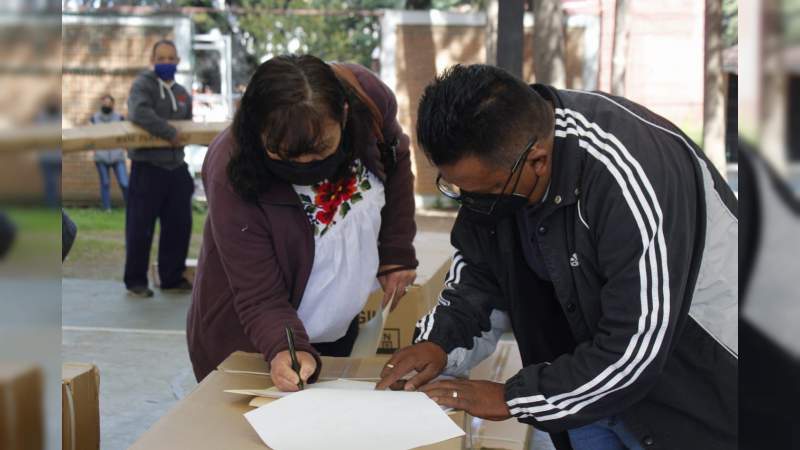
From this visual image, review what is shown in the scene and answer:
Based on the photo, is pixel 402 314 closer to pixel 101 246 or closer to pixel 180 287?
pixel 180 287

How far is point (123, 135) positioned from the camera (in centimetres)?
552

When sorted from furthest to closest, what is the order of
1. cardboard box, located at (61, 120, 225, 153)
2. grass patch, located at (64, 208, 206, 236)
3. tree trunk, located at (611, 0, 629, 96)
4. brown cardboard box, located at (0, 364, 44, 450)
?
grass patch, located at (64, 208, 206, 236) → tree trunk, located at (611, 0, 629, 96) → cardboard box, located at (61, 120, 225, 153) → brown cardboard box, located at (0, 364, 44, 450)

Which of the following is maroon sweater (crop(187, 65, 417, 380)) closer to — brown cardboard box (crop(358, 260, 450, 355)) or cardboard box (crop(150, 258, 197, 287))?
brown cardboard box (crop(358, 260, 450, 355))

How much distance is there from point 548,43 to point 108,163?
217 inches

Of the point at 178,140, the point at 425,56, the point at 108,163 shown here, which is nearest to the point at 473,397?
the point at 178,140

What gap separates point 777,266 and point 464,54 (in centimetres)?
1119

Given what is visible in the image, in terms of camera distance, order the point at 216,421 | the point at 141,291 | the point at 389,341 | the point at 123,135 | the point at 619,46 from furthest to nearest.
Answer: the point at 619,46 < the point at 141,291 < the point at 123,135 < the point at 389,341 < the point at 216,421

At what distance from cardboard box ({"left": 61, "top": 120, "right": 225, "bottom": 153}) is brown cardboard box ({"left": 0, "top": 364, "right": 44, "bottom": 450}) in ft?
16.5

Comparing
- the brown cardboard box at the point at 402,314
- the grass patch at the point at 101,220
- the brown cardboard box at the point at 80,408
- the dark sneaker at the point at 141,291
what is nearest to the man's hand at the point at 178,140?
the dark sneaker at the point at 141,291

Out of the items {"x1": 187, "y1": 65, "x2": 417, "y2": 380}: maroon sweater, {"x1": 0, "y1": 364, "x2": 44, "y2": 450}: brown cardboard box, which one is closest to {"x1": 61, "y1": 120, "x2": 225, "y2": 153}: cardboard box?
{"x1": 187, "y1": 65, "x2": 417, "y2": 380}: maroon sweater

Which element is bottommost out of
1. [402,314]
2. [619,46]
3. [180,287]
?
[180,287]

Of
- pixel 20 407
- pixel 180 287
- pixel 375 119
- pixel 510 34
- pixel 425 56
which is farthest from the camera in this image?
pixel 425 56

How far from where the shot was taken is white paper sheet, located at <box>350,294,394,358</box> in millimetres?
2299

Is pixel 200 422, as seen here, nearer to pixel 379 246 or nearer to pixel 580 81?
pixel 379 246
